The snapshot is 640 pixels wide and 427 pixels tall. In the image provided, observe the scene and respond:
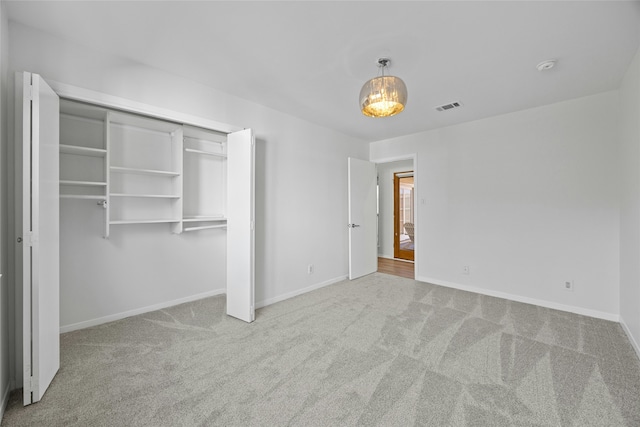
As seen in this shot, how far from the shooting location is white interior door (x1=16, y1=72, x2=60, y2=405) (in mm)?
1667

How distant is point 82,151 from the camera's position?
8.42 feet

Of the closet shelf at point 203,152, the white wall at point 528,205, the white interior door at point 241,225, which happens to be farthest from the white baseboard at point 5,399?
the white wall at point 528,205

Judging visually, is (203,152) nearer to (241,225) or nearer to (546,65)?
(241,225)

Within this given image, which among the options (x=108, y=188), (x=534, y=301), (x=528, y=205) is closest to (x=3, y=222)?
(x=108, y=188)

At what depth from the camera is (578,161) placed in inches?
128

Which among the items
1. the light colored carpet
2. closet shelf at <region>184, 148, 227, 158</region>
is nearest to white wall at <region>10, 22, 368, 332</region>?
the light colored carpet

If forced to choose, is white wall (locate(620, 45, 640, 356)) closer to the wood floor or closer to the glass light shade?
the glass light shade

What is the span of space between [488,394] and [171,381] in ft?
7.03

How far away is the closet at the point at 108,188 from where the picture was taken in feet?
5.57

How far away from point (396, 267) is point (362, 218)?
161 centimetres

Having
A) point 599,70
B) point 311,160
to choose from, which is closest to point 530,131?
point 599,70

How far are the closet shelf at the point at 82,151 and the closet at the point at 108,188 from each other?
0.01 meters

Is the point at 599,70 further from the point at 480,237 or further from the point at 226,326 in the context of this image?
the point at 226,326

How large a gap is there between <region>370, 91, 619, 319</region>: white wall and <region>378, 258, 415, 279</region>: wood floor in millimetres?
Result: 528
